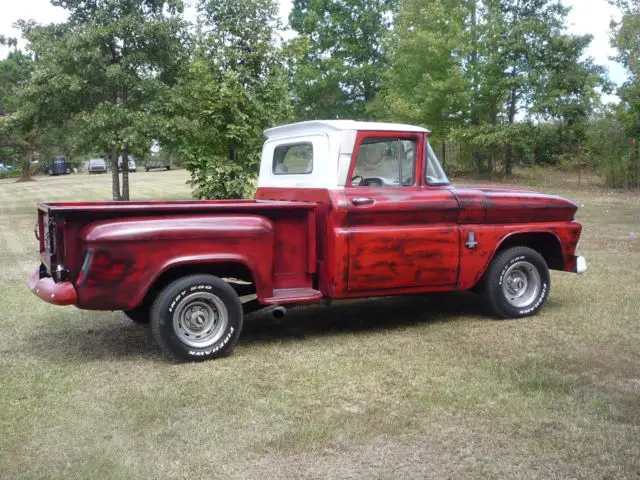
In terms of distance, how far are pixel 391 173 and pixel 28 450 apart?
3714 millimetres

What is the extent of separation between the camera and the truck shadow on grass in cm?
591

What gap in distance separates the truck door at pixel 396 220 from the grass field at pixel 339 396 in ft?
1.87

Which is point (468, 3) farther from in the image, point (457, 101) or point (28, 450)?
point (28, 450)

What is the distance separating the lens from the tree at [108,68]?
18750mm

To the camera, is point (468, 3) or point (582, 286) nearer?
point (582, 286)

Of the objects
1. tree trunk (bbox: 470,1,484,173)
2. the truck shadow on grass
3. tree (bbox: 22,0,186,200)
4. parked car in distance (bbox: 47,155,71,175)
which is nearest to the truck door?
the truck shadow on grass

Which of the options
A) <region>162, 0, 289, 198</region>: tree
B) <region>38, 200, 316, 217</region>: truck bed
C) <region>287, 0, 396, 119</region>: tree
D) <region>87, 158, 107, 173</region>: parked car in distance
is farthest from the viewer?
<region>87, 158, 107, 173</region>: parked car in distance

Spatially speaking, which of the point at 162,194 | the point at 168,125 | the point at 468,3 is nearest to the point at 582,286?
the point at 168,125

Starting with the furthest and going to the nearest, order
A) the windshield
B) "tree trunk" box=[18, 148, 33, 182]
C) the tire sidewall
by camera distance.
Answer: "tree trunk" box=[18, 148, 33, 182], the tire sidewall, the windshield

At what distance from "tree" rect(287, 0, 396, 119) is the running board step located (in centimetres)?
3469

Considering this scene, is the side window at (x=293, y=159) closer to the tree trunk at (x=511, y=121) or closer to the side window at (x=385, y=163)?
the side window at (x=385, y=163)

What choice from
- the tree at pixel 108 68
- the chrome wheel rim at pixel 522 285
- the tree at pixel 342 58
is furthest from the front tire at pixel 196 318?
the tree at pixel 342 58

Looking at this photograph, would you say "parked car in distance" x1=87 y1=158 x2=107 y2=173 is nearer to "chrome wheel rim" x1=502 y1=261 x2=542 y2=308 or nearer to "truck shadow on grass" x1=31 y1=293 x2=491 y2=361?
"truck shadow on grass" x1=31 y1=293 x2=491 y2=361

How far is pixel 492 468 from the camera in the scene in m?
3.61
